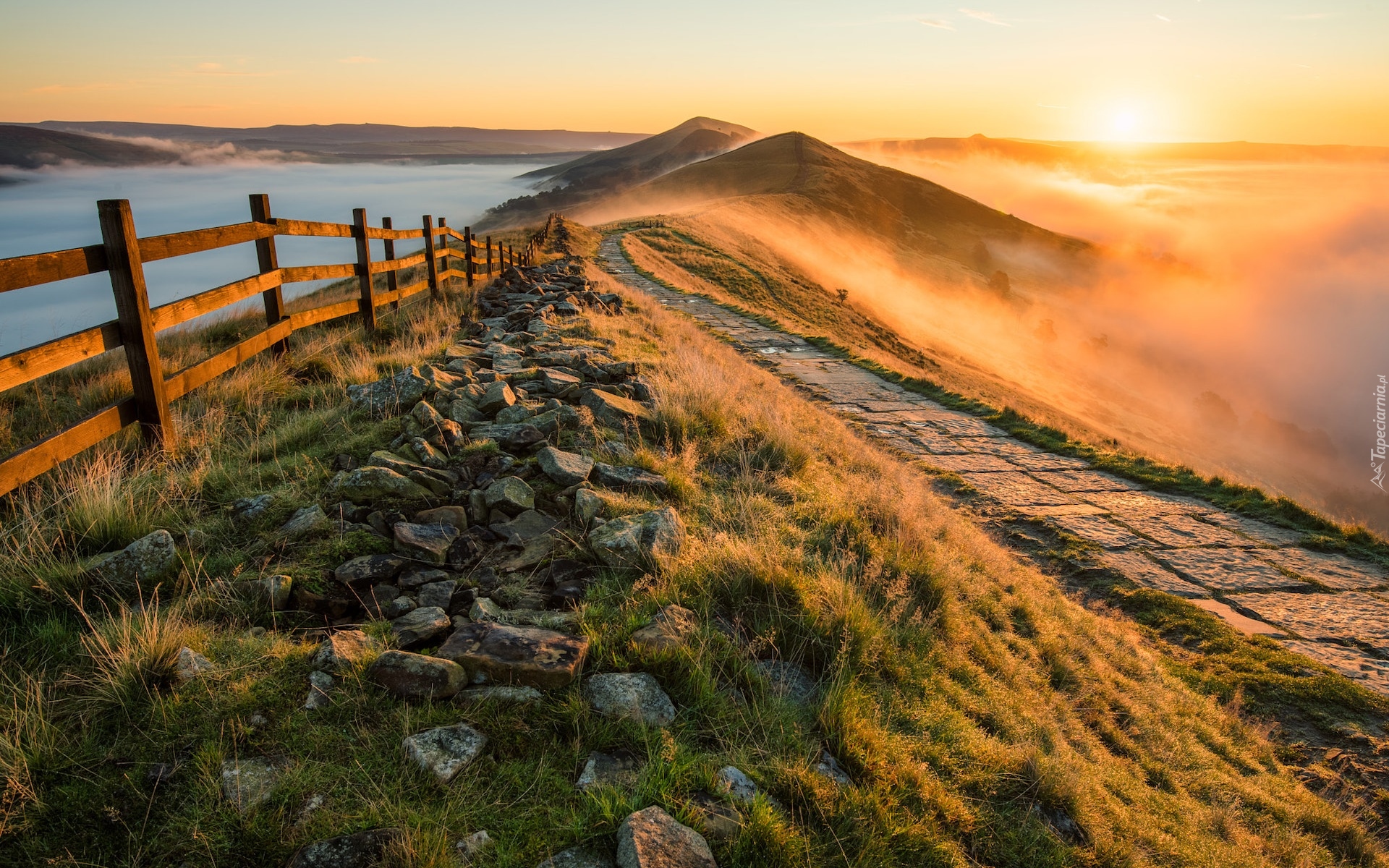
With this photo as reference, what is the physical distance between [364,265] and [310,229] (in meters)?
1.02

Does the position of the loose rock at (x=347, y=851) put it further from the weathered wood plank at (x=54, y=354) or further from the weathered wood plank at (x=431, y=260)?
the weathered wood plank at (x=431, y=260)

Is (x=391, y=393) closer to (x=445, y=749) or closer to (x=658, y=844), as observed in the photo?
(x=445, y=749)

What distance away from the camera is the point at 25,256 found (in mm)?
3285

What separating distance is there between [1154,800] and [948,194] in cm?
9072

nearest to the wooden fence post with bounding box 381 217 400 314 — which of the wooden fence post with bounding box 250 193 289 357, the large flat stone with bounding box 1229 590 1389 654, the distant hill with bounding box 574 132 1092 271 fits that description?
the wooden fence post with bounding box 250 193 289 357

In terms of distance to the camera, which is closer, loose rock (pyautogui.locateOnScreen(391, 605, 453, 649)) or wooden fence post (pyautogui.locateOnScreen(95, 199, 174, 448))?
loose rock (pyautogui.locateOnScreen(391, 605, 453, 649))

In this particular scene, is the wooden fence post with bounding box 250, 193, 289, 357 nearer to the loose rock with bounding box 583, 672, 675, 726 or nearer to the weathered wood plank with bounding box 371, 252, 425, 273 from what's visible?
the weathered wood plank with bounding box 371, 252, 425, 273

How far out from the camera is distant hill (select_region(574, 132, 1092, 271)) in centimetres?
6462

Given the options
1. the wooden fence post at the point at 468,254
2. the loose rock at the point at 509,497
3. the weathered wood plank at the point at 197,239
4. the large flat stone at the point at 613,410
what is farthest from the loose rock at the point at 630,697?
the wooden fence post at the point at 468,254

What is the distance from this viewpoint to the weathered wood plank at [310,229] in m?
6.76

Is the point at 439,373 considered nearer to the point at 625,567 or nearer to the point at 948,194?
the point at 625,567

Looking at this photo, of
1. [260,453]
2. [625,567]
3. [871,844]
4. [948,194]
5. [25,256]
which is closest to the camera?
[871,844]

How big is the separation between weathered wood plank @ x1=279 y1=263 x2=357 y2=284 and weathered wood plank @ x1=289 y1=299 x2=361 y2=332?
1.12ft

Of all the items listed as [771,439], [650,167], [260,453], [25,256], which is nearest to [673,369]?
[771,439]
